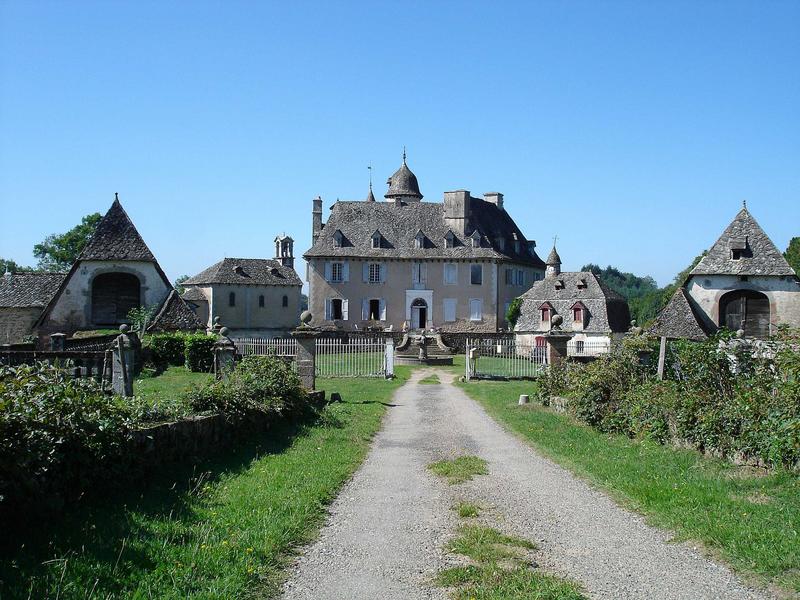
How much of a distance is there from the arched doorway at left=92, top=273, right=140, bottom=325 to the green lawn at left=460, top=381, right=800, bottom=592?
83.1 ft

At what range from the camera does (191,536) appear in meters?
6.95

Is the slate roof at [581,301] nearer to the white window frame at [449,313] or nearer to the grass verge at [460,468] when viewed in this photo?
the white window frame at [449,313]

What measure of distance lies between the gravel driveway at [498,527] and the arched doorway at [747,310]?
987 inches

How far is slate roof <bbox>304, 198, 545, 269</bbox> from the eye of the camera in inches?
2243

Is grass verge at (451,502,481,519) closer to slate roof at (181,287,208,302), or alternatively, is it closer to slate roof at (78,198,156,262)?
slate roof at (78,198,156,262)

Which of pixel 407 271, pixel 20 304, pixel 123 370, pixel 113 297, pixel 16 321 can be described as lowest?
pixel 123 370

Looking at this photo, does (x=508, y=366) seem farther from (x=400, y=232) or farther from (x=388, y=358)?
(x=400, y=232)

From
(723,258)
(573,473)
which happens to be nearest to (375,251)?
(723,258)

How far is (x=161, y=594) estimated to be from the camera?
5582mm

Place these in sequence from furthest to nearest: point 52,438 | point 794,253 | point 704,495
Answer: point 794,253, point 704,495, point 52,438

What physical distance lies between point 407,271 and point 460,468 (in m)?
46.6

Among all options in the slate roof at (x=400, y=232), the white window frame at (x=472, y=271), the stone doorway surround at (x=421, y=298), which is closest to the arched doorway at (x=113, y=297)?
the slate roof at (x=400, y=232)

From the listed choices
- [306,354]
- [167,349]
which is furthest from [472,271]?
[306,354]

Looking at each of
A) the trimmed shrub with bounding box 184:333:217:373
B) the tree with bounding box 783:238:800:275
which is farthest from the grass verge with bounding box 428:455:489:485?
the tree with bounding box 783:238:800:275
